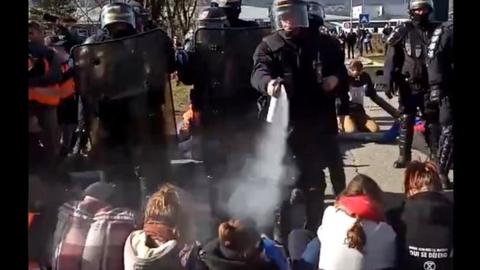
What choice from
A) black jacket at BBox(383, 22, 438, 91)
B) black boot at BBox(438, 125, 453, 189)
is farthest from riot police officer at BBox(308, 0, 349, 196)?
black boot at BBox(438, 125, 453, 189)

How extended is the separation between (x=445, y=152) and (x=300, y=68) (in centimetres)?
99

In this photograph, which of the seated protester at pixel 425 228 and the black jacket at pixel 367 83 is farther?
the black jacket at pixel 367 83

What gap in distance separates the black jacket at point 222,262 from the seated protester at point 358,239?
0.26m

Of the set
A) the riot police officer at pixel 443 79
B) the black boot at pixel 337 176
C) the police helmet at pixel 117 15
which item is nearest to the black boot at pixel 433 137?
the riot police officer at pixel 443 79

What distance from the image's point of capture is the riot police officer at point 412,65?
4035mm

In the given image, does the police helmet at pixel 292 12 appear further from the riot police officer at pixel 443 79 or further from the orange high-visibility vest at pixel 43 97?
the orange high-visibility vest at pixel 43 97

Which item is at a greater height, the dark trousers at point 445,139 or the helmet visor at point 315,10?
the helmet visor at point 315,10

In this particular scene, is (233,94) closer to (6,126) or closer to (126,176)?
(126,176)

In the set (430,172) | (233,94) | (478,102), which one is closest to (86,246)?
(233,94)

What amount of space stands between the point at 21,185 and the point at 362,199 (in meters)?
1.38

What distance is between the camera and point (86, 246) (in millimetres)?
3332

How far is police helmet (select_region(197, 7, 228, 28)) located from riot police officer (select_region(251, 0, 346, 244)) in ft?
1.31

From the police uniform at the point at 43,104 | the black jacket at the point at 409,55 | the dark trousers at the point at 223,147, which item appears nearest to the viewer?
the police uniform at the point at 43,104

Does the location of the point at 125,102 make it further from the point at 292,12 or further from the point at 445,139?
the point at 445,139
